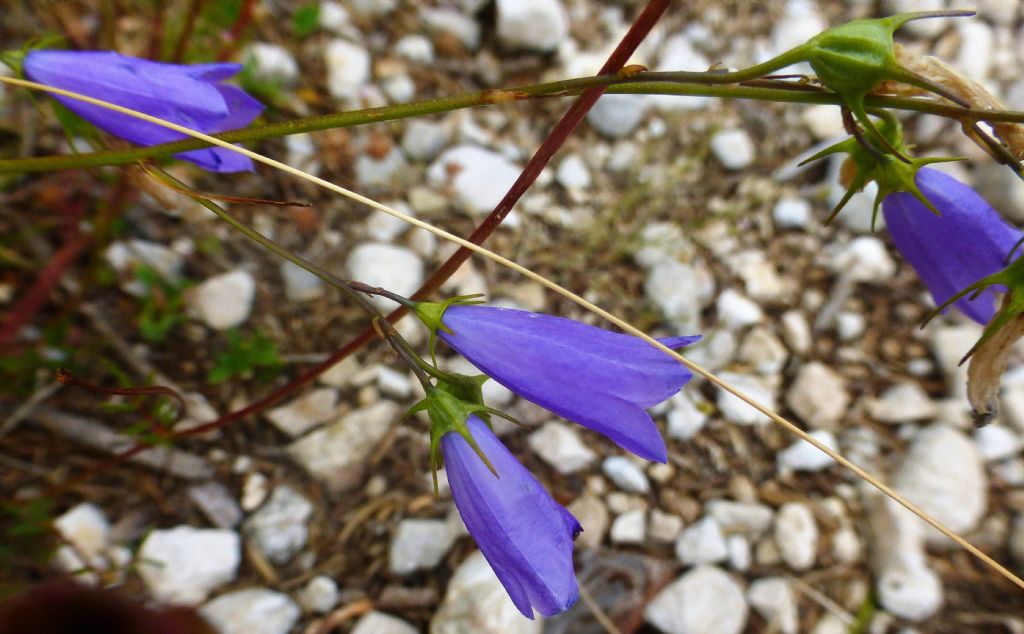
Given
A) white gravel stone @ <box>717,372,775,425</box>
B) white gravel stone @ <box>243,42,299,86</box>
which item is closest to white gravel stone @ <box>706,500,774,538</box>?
white gravel stone @ <box>717,372,775,425</box>

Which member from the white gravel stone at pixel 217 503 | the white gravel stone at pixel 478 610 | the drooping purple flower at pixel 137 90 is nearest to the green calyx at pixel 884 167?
the drooping purple flower at pixel 137 90

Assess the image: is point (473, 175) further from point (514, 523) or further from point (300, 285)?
point (514, 523)

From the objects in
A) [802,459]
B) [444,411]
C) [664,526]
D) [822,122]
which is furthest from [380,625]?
[822,122]

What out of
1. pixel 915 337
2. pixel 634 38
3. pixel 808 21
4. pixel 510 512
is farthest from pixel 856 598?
pixel 808 21

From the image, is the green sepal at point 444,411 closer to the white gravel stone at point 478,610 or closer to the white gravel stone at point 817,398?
the white gravel stone at point 478,610

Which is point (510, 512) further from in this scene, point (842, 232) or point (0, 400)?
point (842, 232)

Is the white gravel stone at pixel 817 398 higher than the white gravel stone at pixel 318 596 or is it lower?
lower
